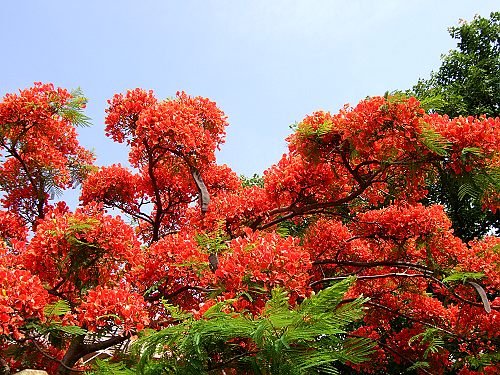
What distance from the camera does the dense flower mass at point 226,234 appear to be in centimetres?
483

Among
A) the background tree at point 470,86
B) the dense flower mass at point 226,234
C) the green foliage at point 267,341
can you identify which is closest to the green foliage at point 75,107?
the dense flower mass at point 226,234

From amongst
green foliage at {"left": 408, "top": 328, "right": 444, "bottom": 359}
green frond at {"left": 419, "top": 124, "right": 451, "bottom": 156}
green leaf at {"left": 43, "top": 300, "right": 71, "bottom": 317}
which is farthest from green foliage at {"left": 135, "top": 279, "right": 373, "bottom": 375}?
green foliage at {"left": 408, "top": 328, "right": 444, "bottom": 359}

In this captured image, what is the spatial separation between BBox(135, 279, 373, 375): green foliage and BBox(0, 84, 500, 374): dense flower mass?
29 mm

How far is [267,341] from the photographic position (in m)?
3.38

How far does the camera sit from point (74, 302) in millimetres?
5945

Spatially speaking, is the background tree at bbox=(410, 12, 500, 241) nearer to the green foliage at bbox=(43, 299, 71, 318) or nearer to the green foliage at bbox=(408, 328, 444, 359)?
the green foliage at bbox=(408, 328, 444, 359)

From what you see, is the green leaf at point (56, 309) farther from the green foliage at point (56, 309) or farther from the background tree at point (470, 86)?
the background tree at point (470, 86)

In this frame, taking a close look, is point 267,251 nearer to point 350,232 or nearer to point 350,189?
point 350,189

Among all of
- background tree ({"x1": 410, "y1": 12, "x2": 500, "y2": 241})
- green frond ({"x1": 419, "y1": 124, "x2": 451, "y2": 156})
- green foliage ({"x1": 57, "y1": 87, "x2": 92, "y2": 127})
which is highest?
background tree ({"x1": 410, "y1": 12, "x2": 500, "y2": 241})

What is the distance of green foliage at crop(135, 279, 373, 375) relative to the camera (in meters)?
3.30

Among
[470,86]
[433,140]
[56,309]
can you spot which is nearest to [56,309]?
[56,309]

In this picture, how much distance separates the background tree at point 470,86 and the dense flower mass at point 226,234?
579cm

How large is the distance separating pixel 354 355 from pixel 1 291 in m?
3.06

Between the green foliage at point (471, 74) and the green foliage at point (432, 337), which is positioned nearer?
the green foliage at point (432, 337)
